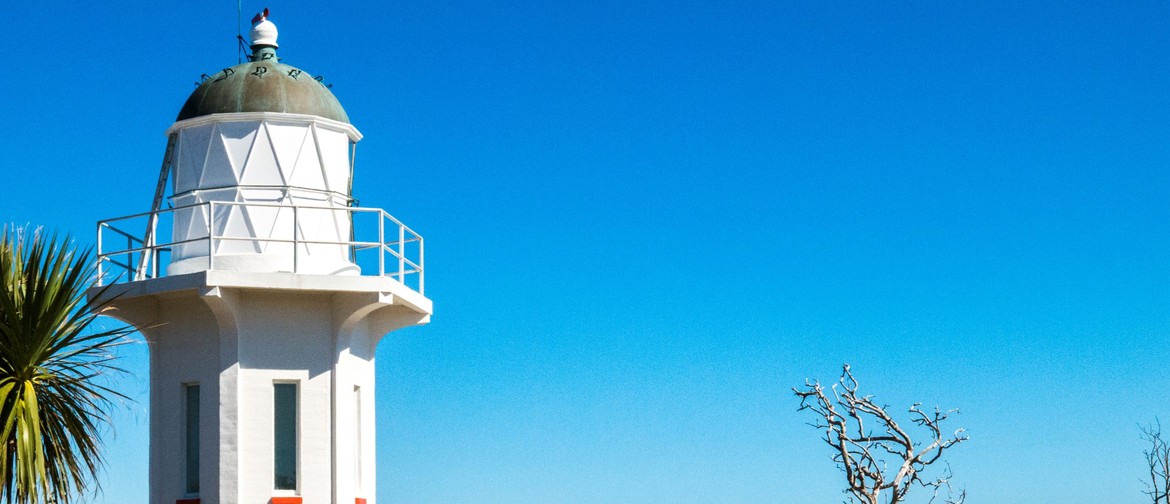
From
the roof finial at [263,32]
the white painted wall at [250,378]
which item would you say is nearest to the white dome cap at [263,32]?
the roof finial at [263,32]

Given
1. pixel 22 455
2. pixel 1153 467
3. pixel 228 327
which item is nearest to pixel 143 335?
pixel 228 327

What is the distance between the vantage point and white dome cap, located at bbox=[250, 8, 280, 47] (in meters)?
21.7

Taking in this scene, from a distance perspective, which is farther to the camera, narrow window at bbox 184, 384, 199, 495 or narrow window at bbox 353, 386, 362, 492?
narrow window at bbox 353, 386, 362, 492

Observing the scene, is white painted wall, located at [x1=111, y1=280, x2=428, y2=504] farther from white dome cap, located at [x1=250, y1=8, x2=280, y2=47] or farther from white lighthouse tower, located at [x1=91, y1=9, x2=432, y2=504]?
white dome cap, located at [x1=250, y1=8, x2=280, y2=47]

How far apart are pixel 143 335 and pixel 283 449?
8.35ft

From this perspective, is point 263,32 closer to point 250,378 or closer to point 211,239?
point 211,239

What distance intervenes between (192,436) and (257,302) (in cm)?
200

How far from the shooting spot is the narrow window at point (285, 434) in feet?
65.1

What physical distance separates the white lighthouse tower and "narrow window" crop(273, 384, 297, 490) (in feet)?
0.06

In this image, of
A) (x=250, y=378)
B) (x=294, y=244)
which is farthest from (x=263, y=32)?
(x=250, y=378)

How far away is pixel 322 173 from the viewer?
2086cm

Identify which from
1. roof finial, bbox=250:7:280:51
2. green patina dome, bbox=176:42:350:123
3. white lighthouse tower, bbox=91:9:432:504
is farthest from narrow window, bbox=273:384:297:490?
roof finial, bbox=250:7:280:51

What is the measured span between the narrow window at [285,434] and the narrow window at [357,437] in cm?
120

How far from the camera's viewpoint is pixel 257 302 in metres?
19.9
